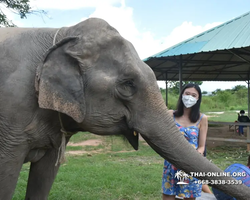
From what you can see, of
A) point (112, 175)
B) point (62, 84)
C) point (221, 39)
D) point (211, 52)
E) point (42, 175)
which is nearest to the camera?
point (62, 84)

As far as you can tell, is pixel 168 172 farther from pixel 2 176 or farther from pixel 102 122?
pixel 2 176

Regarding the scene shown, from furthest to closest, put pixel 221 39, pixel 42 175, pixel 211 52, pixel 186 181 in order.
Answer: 1. pixel 211 52
2. pixel 221 39
3. pixel 186 181
4. pixel 42 175

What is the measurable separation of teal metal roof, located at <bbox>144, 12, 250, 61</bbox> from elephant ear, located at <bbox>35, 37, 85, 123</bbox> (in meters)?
6.33

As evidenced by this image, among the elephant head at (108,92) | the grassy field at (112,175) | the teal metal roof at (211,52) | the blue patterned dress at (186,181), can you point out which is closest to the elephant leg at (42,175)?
the grassy field at (112,175)

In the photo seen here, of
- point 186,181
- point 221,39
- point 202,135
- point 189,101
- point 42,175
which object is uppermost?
point 221,39

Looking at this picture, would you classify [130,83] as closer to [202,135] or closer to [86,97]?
[86,97]

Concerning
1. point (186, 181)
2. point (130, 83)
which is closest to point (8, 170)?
point (130, 83)

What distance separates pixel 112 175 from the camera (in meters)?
5.40

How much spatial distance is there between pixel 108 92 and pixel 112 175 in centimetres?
396

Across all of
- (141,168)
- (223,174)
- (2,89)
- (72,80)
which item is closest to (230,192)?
(223,174)

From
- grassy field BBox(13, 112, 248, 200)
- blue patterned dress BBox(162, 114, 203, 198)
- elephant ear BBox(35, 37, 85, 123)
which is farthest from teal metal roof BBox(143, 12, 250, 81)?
elephant ear BBox(35, 37, 85, 123)

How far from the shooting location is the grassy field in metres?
4.41

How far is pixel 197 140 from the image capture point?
290 centimetres

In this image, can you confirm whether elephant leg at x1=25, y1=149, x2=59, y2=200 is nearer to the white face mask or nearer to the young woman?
the young woman
